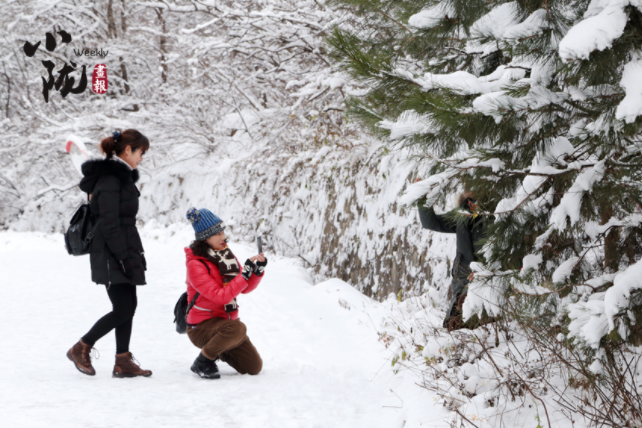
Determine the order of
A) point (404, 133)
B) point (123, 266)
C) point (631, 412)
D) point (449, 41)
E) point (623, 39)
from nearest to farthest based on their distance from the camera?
point (623, 39) < point (631, 412) < point (404, 133) < point (449, 41) < point (123, 266)

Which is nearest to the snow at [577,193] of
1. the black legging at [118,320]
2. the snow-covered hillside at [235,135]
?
the snow-covered hillside at [235,135]

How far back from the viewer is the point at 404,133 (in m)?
2.63

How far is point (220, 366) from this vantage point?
466cm

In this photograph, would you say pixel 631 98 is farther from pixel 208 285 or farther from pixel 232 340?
pixel 232 340

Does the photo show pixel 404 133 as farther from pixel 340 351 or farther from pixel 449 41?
pixel 340 351

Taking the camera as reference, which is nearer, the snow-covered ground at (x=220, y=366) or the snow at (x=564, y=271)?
the snow at (x=564, y=271)

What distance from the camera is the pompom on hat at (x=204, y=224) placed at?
4.06 metres

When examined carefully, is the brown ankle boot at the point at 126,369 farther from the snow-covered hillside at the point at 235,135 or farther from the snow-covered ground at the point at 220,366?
the snow-covered hillside at the point at 235,135

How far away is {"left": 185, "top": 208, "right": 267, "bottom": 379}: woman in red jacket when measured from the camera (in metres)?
4.02

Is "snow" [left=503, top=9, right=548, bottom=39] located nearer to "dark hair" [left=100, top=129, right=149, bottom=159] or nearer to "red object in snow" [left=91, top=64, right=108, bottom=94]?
"dark hair" [left=100, top=129, right=149, bottom=159]

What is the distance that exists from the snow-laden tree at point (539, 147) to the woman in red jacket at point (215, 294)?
5.60 ft

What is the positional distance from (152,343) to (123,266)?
1.47 m

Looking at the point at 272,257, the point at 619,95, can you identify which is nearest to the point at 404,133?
the point at 619,95

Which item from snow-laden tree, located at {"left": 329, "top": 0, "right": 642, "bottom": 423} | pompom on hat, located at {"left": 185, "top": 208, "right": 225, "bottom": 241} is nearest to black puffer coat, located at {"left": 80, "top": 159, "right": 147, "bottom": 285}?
pompom on hat, located at {"left": 185, "top": 208, "right": 225, "bottom": 241}
